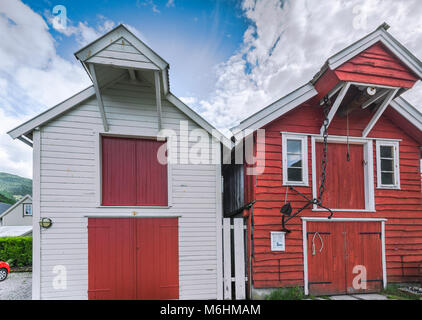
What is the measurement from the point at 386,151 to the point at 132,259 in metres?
6.97

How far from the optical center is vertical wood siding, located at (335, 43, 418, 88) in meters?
5.38

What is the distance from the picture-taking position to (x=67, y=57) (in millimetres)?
5293

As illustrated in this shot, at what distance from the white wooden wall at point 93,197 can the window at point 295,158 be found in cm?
176

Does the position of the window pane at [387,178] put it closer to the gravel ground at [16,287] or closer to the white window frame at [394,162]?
the white window frame at [394,162]

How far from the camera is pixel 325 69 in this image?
216 inches

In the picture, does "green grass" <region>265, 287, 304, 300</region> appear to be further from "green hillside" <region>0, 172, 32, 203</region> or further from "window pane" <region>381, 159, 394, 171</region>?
"green hillside" <region>0, 172, 32, 203</region>

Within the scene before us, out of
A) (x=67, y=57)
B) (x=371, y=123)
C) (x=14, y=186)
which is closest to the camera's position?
(x=67, y=57)

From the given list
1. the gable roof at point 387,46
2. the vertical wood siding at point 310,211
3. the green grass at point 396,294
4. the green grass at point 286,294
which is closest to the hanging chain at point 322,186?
the vertical wood siding at point 310,211

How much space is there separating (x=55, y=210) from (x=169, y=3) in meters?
5.26

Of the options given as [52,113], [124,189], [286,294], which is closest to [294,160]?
[286,294]

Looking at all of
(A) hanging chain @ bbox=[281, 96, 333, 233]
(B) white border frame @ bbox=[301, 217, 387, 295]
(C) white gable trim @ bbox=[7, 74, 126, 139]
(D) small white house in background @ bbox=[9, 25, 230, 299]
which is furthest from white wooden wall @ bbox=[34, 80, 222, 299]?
(B) white border frame @ bbox=[301, 217, 387, 295]

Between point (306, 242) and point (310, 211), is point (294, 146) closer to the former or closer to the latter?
point (310, 211)

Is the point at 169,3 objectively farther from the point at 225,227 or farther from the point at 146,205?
the point at 225,227

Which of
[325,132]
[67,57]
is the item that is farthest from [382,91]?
[67,57]
